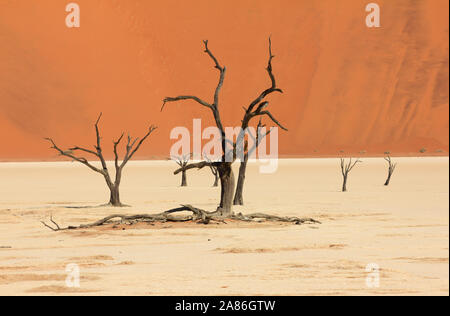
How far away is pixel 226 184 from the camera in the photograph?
1566cm

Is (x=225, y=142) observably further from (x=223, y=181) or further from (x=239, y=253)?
(x=239, y=253)

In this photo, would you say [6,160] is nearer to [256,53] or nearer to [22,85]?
[22,85]

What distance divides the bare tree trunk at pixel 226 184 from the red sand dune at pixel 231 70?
60.6 meters

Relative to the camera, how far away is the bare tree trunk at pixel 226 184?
1555cm

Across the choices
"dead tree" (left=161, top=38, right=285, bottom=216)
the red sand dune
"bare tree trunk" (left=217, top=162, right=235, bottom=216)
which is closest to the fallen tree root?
"bare tree trunk" (left=217, top=162, right=235, bottom=216)

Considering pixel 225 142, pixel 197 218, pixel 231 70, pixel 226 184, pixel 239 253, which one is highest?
pixel 231 70

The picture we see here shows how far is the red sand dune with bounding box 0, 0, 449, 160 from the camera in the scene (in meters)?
78.9

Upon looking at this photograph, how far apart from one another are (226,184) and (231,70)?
242ft

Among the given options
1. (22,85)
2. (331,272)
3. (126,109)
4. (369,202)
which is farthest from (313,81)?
(331,272)

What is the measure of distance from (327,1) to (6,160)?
44083 mm

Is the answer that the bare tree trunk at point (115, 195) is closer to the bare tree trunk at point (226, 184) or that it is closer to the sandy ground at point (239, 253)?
the sandy ground at point (239, 253)

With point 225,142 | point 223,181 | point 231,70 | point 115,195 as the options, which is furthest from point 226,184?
point 231,70

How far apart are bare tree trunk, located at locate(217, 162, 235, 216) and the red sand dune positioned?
60.6 meters

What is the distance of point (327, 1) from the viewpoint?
94062 millimetres
